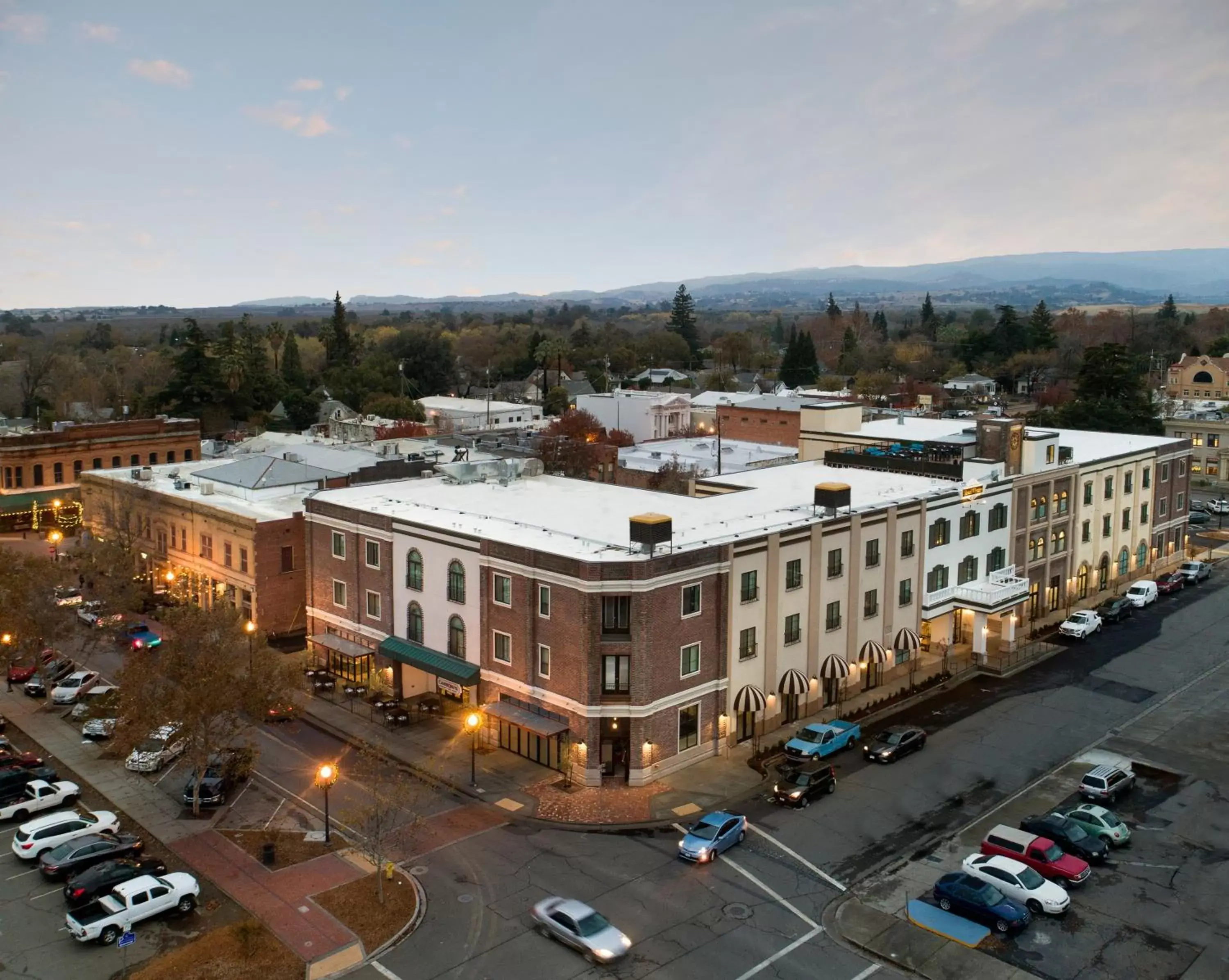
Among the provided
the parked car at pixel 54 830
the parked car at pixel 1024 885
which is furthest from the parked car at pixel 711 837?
the parked car at pixel 54 830

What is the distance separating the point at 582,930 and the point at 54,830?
1913cm

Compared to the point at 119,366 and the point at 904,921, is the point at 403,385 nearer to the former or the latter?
the point at 119,366

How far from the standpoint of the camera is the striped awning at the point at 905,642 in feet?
172

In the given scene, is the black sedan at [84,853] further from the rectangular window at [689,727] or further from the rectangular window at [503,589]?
the rectangular window at [689,727]

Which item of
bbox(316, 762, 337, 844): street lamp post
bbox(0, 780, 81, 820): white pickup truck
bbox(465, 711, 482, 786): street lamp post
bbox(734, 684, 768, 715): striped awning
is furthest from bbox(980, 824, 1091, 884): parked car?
bbox(0, 780, 81, 820): white pickup truck

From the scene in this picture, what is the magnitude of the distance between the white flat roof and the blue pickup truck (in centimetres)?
872

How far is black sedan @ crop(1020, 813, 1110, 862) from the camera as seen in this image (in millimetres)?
35062

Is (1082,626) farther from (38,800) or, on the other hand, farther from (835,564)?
(38,800)


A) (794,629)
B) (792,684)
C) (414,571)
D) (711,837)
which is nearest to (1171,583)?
(794,629)

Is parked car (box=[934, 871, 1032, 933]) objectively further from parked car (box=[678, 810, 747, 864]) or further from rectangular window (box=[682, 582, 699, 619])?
rectangular window (box=[682, 582, 699, 619])

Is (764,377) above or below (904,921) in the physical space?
above

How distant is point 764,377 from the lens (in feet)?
648

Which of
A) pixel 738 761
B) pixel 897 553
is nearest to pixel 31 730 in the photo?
pixel 738 761

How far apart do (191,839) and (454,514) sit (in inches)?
758
